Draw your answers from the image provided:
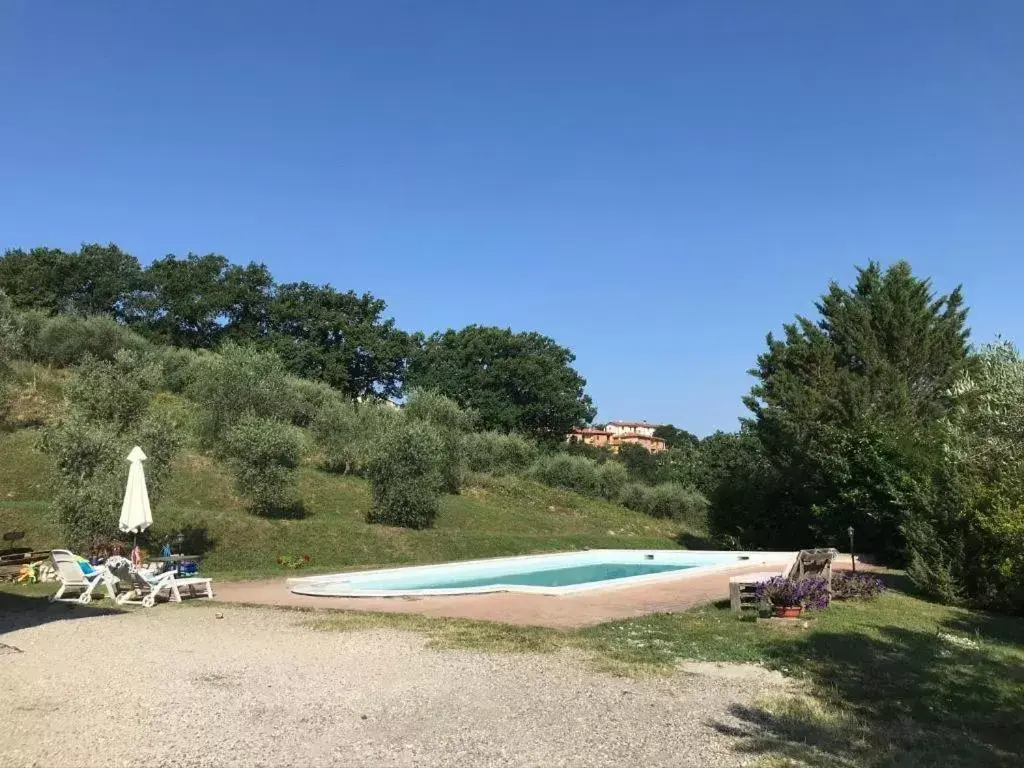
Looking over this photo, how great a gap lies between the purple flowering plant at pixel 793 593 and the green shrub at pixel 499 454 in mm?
30486

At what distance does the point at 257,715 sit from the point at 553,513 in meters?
31.2

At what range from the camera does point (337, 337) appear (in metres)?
61.9

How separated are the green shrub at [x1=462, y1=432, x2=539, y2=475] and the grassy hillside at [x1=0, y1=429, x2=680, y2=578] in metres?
7.29

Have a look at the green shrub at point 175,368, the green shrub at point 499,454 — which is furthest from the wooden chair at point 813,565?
the green shrub at point 175,368

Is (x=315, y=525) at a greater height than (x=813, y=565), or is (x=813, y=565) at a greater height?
(x=813, y=565)

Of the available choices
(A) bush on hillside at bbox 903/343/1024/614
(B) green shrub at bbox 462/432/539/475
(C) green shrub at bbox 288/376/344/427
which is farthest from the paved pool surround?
(B) green shrub at bbox 462/432/539/475

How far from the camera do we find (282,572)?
16.2 metres

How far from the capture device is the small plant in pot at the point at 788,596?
10.4m

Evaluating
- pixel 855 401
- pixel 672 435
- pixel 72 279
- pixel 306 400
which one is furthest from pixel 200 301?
pixel 672 435

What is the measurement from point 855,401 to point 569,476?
23.7 m

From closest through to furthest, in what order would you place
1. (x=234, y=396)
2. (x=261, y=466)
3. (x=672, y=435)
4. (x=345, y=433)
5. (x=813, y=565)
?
(x=813, y=565) < (x=261, y=466) < (x=234, y=396) < (x=345, y=433) < (x=672, y=435)

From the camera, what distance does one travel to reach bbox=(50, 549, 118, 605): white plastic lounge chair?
38.2 ft

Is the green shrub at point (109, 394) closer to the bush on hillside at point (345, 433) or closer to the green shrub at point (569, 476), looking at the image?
the bush on hillside at point (345, 433)

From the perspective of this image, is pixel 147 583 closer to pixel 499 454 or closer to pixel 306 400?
pixel 306 400
